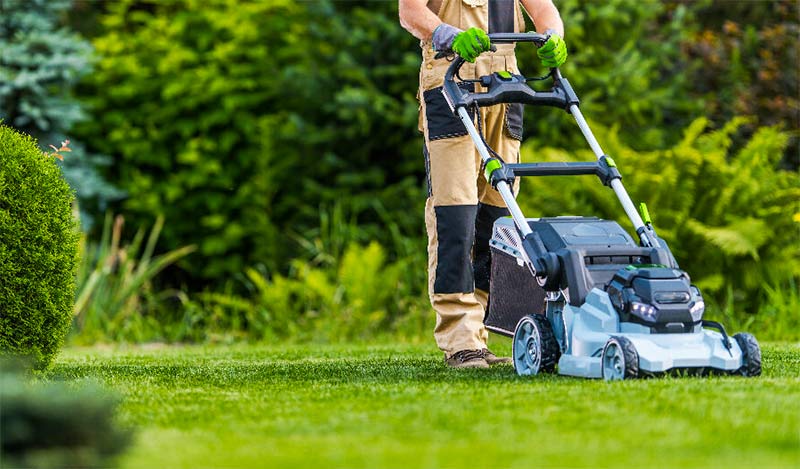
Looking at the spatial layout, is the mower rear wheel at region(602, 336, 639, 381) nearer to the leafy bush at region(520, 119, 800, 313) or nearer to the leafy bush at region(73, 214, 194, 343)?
the leafy bush at region(520, 119, 800, 313)

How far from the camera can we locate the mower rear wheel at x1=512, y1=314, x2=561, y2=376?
4586 millimetres

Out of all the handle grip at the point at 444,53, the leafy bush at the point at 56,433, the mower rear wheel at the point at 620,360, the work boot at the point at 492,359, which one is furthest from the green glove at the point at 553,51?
the leafy bush at the point at 56,433

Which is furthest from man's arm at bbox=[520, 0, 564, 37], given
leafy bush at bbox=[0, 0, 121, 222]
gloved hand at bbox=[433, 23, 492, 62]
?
leafy bush at bbox=[0, 0, 121, 222]

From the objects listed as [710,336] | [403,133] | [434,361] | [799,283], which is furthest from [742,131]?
[710,336]

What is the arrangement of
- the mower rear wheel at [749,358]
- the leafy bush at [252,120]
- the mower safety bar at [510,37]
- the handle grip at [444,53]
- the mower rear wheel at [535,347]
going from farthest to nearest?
the leafy bush at [252,120] → the handle grip at [444,53] → the mower safety bar at [510,37] → the mower rear wheel at [535,347] → the mower rear wheel at [749,358]

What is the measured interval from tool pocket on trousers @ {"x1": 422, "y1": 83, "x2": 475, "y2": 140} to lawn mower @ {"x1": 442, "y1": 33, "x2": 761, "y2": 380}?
148mm

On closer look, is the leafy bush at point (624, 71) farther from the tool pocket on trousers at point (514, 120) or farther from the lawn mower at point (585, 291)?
the lawn mower at point (585, 291)

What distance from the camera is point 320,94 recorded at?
10828 millimetres

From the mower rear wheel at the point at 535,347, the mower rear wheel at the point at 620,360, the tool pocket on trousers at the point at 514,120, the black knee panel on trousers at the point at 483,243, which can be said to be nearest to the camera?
the mower rear wheel at the point at 620,360

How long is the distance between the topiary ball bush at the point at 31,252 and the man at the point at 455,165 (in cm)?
157

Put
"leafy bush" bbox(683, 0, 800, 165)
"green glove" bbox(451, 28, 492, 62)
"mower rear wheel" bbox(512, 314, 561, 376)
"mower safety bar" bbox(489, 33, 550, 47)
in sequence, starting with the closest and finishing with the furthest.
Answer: "mower rear wheel" bbox(512, 314, 561, 376) < "green glove" bbox(451, 28, 492, 62) < "mower safety bar" bbox(489, 33, 550, 47) < "leafy bush" bbox(683, 0, 800, 165)

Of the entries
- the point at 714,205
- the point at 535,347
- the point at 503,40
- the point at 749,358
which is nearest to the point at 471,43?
the point at 503,40

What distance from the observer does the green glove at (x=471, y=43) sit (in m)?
4.84

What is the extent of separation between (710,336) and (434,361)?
66.2 inches
